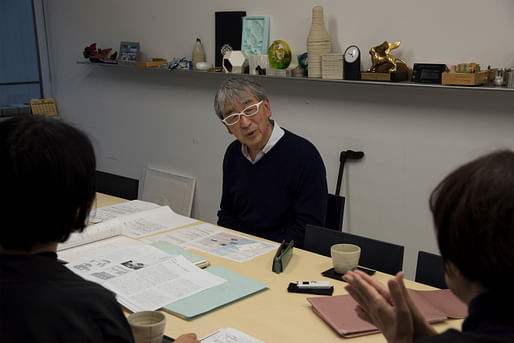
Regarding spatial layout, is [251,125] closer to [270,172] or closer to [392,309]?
[270,172]

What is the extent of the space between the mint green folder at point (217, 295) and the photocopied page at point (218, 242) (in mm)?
187

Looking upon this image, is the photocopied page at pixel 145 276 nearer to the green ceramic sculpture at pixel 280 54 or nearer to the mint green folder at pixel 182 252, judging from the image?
the mint green folder at pixel 182 252

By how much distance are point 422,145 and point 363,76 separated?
532mm

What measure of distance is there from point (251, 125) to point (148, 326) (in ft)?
4.43

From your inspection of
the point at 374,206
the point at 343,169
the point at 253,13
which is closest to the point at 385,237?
the point at 374,206

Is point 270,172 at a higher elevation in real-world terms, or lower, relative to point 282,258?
higher

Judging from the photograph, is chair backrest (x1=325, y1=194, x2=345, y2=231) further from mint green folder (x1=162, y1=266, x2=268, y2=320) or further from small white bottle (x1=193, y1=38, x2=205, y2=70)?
small white bottle (x1=193, y1=38, x2=205, y2=70)

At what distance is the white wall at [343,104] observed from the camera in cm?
298

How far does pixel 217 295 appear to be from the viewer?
5.83 ft

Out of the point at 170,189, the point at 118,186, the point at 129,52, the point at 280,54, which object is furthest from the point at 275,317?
the point at 129,52

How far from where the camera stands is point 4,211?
1051 mm

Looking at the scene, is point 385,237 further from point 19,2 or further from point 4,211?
point 19,2

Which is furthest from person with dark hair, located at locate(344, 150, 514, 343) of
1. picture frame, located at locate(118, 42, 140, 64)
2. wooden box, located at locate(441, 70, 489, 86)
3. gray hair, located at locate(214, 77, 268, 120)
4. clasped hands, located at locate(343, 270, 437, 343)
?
picture frame, located at locate(118, 42, 140, 64)

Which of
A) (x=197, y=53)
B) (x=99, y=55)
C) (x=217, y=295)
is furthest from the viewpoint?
(x=99, y=55)
